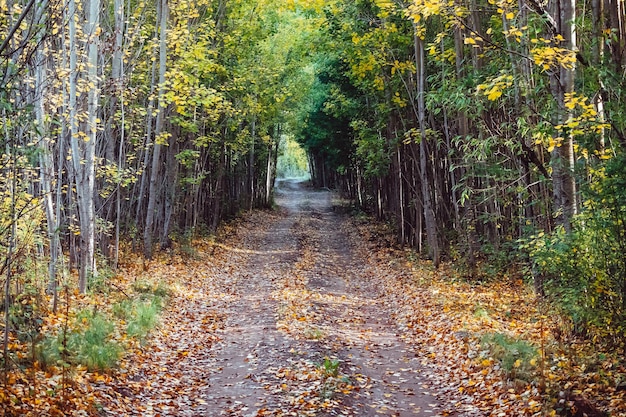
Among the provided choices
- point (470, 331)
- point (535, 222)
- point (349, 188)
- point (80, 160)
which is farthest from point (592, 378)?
point (349, 188)

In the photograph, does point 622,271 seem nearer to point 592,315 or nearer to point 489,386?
point 592,315

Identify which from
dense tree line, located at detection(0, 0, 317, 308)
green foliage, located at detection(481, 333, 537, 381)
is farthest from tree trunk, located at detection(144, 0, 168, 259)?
green foliage, located at detection(481, 333, 537, 381)

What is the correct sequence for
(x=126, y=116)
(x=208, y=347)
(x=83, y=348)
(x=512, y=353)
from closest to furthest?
(x=512, y=353), (x=83, y=348), (x=208, y=347), (x=126, y=116)

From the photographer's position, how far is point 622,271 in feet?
24.2

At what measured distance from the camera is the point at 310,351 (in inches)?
406

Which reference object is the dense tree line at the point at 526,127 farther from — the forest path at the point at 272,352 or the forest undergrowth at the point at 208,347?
the forest path at the point at 272,352

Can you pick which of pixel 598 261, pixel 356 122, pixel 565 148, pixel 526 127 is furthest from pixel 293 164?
pixel 598 261

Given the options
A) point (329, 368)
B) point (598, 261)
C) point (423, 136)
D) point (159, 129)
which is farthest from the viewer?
point (423, 136)

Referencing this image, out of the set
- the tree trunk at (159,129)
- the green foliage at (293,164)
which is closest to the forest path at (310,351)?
the tree trunk at (159,129)

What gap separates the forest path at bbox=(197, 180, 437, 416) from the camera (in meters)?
8.23

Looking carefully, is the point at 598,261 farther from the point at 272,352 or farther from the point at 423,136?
the point at 423,136

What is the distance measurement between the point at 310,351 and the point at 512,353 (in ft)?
10.6

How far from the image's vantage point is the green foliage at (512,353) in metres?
8.29

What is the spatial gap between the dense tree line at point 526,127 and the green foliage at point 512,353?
2.74ft
